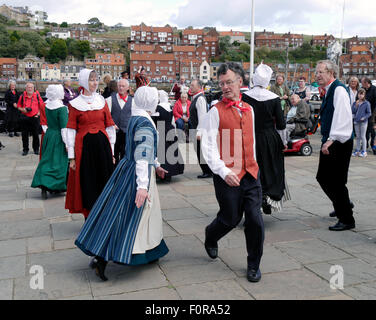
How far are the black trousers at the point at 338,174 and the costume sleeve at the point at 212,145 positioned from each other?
6.16 ft

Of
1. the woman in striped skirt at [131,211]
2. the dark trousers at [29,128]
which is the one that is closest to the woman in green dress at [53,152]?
the woman in striped skirt at [131,211]

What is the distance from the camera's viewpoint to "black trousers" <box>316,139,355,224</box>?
4785 millimetres

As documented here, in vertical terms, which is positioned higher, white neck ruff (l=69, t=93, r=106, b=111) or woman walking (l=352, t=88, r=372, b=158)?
white neck ruff (l=69, t=93, r=106, b=111)

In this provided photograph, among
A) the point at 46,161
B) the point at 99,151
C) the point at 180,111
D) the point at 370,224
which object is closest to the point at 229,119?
the point at 99,151

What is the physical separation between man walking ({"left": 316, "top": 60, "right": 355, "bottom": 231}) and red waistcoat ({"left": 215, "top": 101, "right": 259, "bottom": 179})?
153 centimetres

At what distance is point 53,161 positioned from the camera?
6.79m

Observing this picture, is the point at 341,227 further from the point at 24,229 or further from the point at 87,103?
the point at 24,229

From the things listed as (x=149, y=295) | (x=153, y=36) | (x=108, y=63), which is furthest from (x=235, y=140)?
(x=153, y=36)

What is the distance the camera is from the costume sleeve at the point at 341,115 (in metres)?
4.59

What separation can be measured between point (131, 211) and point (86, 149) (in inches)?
58.3

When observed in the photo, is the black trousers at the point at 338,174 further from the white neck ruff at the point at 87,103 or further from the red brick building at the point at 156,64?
the red brick building at the point at 156,64

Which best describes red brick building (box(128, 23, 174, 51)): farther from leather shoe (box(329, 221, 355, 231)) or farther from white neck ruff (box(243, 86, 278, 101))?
leather shoe (box(329, 221, 355, 231))

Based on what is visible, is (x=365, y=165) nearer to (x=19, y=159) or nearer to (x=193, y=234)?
(x=193, y=234)

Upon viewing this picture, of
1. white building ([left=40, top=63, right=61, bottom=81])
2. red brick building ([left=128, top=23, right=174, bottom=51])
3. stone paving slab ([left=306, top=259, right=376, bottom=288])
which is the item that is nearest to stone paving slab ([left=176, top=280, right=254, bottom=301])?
stone paving slab ([left=306, top=259, right=376, bottom=288])
